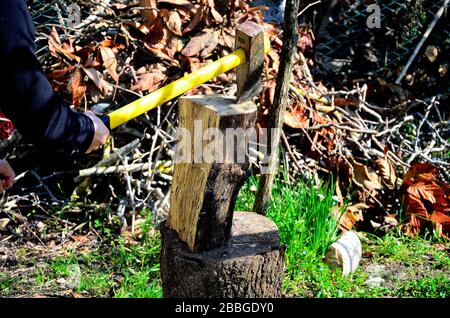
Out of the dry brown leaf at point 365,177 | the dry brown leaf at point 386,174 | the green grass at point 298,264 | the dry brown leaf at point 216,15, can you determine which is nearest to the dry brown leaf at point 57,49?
the dry brown leaf at point 216,15

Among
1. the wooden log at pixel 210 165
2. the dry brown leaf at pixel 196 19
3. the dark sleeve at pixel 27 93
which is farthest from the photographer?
the dry brown leaf at pixel 196 19

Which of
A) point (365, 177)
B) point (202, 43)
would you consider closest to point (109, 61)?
point (202, 43)

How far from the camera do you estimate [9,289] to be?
3652 millimetres

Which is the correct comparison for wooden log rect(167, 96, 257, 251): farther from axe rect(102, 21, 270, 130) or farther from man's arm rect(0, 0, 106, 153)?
man's arm rect(0, 0, 106, 153)

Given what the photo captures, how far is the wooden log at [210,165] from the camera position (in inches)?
119

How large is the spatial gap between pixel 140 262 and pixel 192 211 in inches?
38.0

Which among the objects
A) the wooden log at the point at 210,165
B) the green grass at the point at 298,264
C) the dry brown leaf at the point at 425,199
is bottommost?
the green grass at the point at 298,264

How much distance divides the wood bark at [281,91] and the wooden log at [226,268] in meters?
0.47

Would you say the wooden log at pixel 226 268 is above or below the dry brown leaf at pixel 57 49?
below

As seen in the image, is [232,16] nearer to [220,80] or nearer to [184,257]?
[220,80]

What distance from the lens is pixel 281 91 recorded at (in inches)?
140

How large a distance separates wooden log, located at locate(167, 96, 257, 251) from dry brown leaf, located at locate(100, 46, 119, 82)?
0.99m

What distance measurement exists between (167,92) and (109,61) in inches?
44.3

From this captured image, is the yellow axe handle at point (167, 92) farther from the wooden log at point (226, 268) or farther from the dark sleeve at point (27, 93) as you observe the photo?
the wooden log at point (226, 268)
